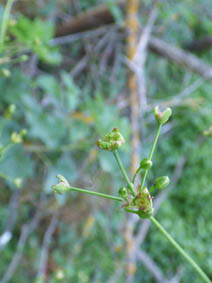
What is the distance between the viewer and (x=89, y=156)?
128 cm

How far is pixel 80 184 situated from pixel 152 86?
81cm

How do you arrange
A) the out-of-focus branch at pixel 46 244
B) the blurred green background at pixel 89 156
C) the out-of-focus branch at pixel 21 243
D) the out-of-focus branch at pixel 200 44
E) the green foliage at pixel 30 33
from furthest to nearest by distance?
1. the out-of-focus branch at pixel 200 44
2. the out-of-focus branch at pixel 46 244
3. the out-of-focus branch at pixel 21 243
4. the blurred green background at pixel 89 156
5. the green foliage at pixel 30 33

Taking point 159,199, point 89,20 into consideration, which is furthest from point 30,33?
point 159,199

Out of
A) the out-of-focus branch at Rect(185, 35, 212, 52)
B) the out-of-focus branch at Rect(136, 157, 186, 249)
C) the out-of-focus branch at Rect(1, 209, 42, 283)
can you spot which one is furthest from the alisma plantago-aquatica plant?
the out-of-focus branch at Rect(185, 35, 212, 52)

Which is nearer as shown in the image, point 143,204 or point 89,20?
point 143,204

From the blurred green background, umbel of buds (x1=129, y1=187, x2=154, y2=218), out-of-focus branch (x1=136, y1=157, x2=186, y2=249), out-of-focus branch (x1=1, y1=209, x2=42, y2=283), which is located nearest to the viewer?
umbel of buds (x1=129, y1=187, x2=154, y2=218)

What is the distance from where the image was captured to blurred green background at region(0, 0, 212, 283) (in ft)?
3.30

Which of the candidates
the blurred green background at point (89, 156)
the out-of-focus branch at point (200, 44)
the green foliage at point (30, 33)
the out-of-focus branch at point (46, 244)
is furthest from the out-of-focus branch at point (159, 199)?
the green foliage at point (30, 33)

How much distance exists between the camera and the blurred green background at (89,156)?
3.30 ft

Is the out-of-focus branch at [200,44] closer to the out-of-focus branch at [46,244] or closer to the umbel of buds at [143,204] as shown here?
the out-of-focus branch at [46,244]

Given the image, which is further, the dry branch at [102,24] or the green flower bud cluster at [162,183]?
the dry branch at [102,24]

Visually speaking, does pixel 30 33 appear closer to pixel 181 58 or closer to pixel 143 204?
pixel 143 204

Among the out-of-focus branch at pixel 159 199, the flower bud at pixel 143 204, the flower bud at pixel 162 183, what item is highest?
the out-of-focus branch at pixel 159 199

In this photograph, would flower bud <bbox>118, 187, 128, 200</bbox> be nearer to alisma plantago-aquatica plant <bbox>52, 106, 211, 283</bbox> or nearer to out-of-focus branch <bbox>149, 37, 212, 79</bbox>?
alisma plantago-aquatica plant <bbox>52, 106, 211, 283</bbox>
